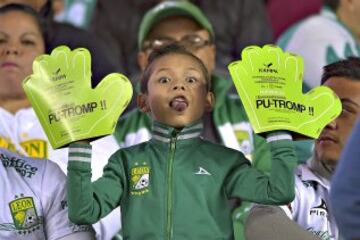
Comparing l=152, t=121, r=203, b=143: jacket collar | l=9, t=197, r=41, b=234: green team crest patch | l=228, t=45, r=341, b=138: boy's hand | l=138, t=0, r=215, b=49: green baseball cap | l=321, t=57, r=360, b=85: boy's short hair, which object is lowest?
l=9, t=197, r=41, b=234: green team crest patch

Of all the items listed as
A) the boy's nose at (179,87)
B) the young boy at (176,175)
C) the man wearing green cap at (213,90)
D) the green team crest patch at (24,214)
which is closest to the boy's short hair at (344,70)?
the man wearing green cap at (213,90)

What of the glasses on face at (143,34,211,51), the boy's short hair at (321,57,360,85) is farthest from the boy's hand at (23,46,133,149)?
the glasses on face at (143,34,211,51)

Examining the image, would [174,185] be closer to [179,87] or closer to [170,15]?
[179,87]

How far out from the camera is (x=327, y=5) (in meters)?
5.32

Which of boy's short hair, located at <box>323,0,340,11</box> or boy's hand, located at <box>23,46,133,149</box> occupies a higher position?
boy's short hair, located at <box>323,0,340,11</box>

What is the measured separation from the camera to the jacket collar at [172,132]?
3170mm

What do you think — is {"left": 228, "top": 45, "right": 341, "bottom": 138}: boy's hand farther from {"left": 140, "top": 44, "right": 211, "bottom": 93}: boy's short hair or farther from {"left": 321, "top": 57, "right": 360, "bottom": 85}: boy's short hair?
{"left": 321, "top": 57, "right": 360, "bottom": 85}: boy's short hair

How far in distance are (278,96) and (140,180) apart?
42cm

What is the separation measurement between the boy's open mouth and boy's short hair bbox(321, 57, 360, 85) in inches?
22.9

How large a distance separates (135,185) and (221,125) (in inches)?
38.3

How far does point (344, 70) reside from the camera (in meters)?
3.51

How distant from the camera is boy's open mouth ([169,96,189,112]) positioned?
314 centimetres

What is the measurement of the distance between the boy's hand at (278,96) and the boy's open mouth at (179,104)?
0.50 feet

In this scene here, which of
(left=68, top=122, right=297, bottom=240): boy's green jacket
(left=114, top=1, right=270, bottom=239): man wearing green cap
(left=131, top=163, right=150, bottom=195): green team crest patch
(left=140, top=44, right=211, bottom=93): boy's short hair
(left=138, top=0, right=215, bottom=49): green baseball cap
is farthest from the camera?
(left=138, top=0, right=215, bottom=49): green baseball cap
